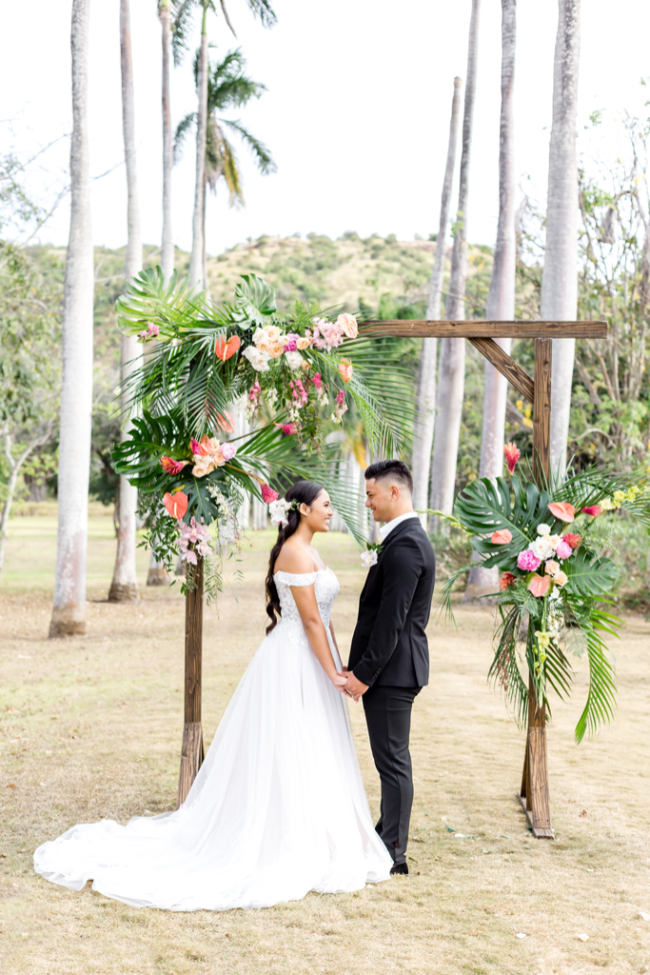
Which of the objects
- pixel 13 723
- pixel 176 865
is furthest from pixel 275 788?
pixel 13 723

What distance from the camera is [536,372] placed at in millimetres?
5953

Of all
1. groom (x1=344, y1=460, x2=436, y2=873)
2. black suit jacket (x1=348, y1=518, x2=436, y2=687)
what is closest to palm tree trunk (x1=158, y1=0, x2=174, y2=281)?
groom (x1=344, y1=460, x2=436, y2=873)

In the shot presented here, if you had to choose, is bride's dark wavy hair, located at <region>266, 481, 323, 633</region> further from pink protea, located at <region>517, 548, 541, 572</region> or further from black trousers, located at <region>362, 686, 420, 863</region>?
pink protea, located at <region>517, 548, 541, 572</region>

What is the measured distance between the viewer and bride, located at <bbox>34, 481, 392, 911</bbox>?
4.50 meters

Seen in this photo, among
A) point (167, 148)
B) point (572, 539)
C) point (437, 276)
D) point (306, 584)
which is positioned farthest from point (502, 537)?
point (437, 276)

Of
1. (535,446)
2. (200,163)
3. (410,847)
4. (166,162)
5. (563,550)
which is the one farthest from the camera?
(200,163)

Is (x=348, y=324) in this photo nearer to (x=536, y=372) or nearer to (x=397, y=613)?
(x=536, y=372)

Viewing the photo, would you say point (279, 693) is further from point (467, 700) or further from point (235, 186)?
point (235, 186)

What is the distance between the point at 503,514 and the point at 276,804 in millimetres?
A: 2276

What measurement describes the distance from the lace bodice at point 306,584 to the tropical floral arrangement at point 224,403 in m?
0.65

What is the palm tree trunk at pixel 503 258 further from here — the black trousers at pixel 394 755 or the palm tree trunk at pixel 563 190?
the black trousers at pixel 394 755

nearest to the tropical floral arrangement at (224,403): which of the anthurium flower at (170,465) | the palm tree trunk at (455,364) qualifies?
the anthurium flower at (170,465)

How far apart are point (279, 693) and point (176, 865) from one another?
1032mm

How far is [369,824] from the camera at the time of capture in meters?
4.88
